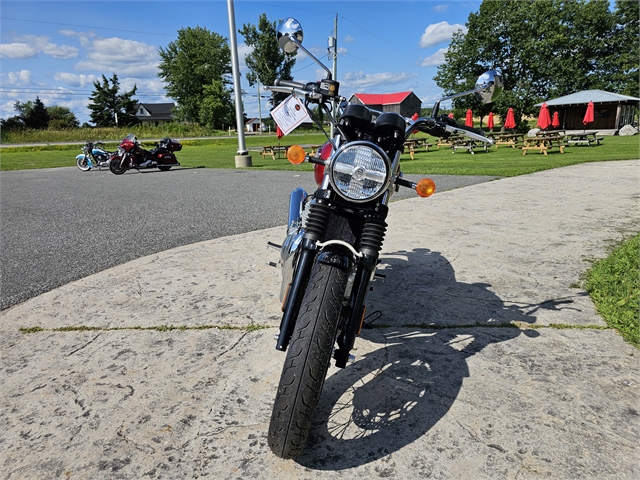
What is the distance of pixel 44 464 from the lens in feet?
5.81

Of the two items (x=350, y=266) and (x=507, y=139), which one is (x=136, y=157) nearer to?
(x=350, y=266)

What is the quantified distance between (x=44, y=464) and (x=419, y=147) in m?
23.5

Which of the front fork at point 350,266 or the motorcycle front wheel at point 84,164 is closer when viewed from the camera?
the front fork at point 350,266

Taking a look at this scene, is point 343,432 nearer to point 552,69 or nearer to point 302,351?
point 302,351

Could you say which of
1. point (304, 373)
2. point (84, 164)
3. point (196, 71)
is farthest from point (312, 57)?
point (196, 71)

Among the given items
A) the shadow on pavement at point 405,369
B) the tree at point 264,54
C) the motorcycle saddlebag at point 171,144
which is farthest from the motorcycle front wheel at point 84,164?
the tree at point 264,54

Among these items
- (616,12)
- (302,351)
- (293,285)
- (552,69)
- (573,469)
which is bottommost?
(573,469)

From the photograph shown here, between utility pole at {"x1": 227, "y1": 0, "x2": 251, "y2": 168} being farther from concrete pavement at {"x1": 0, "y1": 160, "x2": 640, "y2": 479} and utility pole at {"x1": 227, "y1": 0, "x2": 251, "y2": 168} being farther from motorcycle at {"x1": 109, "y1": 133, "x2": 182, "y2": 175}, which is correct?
concrete pavement at {"x1": 0, "y1": 160, "x2": 640, "y2": 479}

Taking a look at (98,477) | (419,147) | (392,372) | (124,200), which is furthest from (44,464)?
(419,147)

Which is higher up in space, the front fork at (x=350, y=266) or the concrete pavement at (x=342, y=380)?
the front fork at (x=350, y=266)

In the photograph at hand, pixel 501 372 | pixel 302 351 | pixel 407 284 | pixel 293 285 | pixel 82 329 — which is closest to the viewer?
pixel 302 351

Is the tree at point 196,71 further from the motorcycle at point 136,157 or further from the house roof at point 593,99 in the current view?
the motorcycle at point 136,157

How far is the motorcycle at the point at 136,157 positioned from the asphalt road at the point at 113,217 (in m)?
2.16

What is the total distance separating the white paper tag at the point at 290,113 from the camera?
2.28 m
